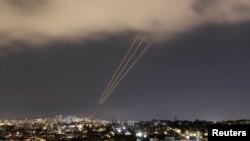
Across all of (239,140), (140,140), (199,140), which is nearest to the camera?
(239,140)

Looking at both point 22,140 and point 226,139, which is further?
point 22,140

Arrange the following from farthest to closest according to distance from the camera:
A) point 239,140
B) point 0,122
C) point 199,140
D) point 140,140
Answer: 1. point 0,122
2. point 140,140
3. point 199,140
4. point 239,140

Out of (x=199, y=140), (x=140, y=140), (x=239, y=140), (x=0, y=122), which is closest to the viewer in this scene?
(x=239, y=140)

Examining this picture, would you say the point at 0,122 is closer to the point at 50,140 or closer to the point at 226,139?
the point at 50,140

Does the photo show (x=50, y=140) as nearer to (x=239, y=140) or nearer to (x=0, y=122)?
(x=0, y=122)

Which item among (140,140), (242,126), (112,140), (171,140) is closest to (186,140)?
(171,140)

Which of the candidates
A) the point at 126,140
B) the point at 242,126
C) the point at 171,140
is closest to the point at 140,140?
the point at 126,140

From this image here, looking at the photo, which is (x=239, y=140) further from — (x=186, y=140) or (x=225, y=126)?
(x=186, y=140)

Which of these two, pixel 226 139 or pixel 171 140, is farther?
pixel 171 140
